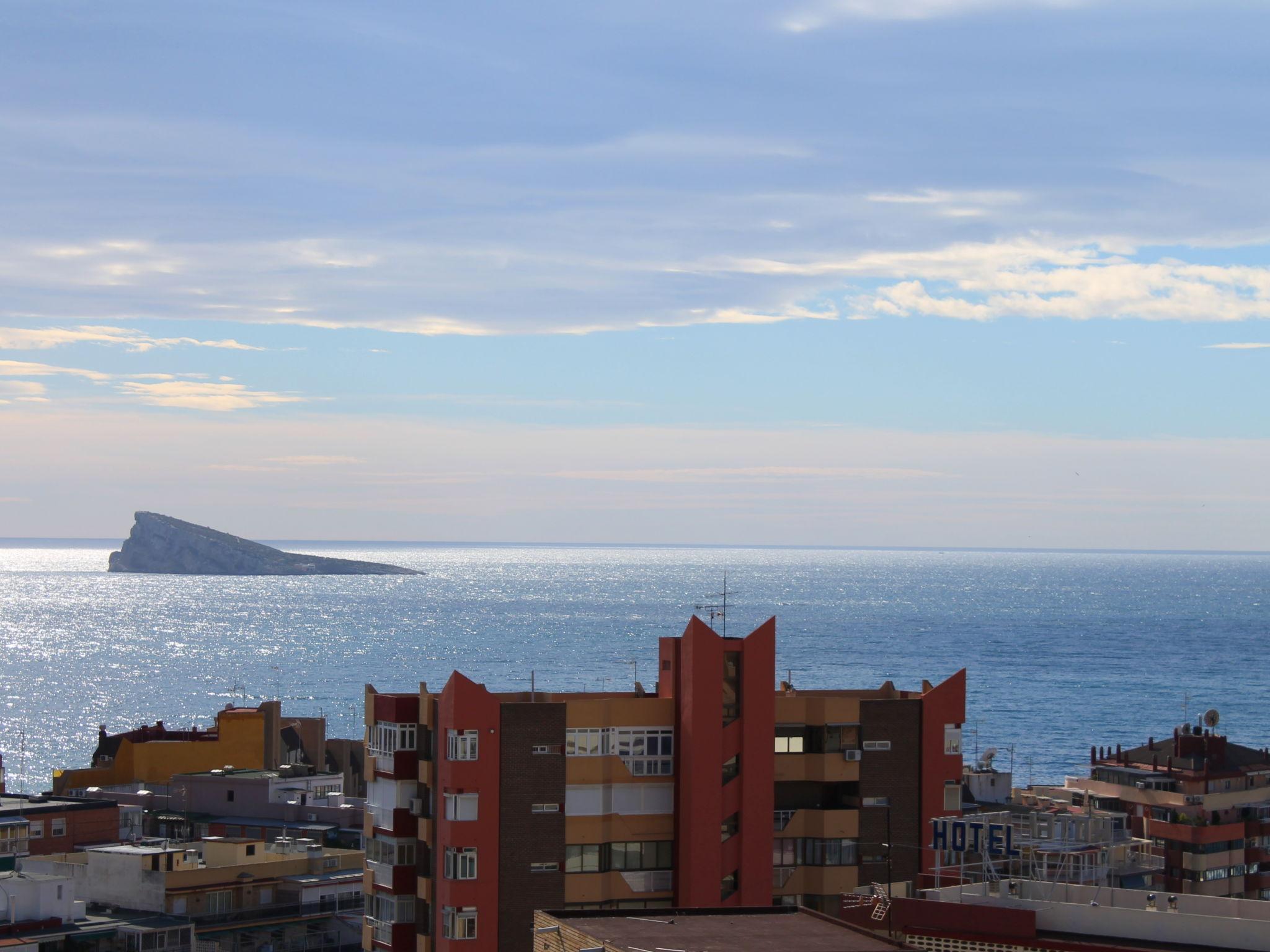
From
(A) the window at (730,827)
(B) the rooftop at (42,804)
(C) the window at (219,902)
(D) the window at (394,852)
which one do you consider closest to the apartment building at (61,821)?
(B) the rooftop at (42,804)

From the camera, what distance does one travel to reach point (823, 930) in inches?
1422

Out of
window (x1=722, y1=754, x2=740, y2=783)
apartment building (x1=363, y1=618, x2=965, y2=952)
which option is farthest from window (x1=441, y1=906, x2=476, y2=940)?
window (x1=722, y1=754, x2=740, y2=783)

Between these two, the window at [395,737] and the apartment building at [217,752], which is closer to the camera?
the window at [395,737]

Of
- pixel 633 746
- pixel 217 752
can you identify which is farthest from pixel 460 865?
pixel 217 752

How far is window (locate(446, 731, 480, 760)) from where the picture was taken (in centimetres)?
5022

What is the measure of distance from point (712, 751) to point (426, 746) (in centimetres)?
829

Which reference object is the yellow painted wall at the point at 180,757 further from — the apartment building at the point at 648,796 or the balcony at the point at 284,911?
the apartment building at the point at 648,796

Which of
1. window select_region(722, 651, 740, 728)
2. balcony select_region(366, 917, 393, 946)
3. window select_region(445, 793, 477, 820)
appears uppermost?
window select_region(722, 651, 740, 728)

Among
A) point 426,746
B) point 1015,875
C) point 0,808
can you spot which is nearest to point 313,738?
point 0,808

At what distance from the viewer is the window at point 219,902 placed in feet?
219

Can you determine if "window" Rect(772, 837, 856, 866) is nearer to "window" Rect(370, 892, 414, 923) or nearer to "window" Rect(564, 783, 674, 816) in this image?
"window" Rect(564, 783, 674, 816)

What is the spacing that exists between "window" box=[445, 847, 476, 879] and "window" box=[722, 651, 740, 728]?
27.8 ft

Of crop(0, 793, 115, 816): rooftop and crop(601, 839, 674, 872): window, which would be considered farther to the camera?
crop(0, 793, 115, 816): rooftop

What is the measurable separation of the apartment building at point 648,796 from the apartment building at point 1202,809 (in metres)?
26.1
